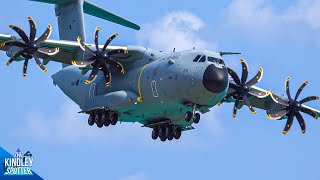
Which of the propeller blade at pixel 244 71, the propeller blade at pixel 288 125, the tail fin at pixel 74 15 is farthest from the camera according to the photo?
the tail fin at pixel 74 15

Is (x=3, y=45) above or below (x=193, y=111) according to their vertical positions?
above

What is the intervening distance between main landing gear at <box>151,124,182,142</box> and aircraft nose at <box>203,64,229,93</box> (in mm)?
4841

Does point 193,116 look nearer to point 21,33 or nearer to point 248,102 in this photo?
point 248,102

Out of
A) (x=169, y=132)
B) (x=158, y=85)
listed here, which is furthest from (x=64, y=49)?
(x=169, y=132)

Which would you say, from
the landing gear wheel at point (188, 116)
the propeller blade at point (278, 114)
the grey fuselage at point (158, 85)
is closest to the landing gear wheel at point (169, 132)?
the grey fuselage at point (158, 85)

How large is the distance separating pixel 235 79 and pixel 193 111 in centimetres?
380

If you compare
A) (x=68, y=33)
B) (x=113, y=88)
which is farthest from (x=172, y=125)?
(x=68, y=33)

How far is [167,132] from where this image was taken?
43.7 metres

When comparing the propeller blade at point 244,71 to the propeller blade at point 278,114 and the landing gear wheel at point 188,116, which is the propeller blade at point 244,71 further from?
the landing gear wheel at point 188,116

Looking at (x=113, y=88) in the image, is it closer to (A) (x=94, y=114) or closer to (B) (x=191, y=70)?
(A) (x=94, y=114)

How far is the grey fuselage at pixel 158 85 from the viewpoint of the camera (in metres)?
39.5

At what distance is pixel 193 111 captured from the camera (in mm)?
40469

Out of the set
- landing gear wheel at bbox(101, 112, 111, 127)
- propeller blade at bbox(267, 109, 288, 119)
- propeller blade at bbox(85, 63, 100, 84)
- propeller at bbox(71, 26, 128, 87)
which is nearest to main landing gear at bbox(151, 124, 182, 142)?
landing gear wheel at bbox(101, 112, 111, 127)

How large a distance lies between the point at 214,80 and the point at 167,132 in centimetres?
538
